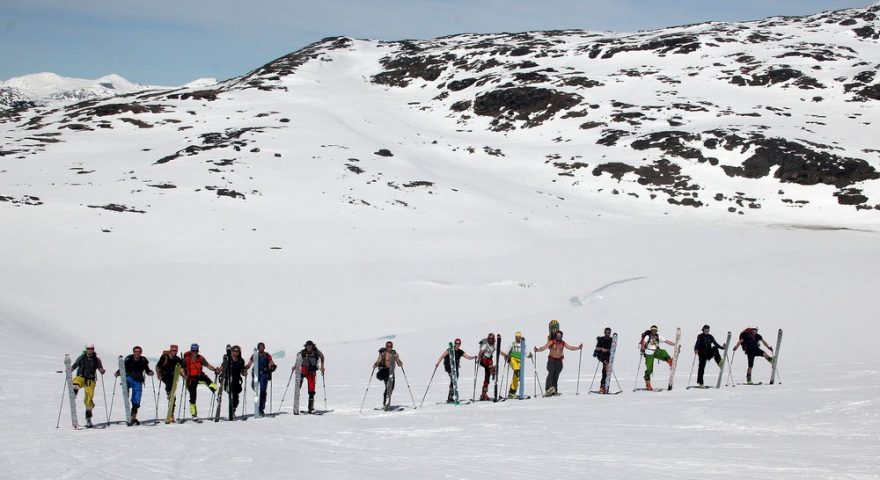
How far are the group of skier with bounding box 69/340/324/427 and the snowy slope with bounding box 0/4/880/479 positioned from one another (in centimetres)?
101

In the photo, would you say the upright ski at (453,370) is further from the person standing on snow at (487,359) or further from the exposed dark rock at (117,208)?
the exposed dark rock at (117,208)

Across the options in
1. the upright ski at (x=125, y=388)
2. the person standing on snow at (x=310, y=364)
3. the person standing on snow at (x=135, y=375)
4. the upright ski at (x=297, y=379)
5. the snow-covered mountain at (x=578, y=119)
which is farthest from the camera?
the snow-covered mountain at (x=578, y=119)

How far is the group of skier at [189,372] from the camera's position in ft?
53.5

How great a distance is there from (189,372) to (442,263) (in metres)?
24.6

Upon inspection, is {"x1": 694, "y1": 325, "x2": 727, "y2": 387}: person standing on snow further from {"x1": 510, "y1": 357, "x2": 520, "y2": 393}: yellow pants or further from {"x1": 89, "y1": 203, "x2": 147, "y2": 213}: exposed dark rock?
{"x1": 89, "y1": 203, "x2": 147, "y2": 213}: exposed dark rock

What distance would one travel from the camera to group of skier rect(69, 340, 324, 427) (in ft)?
53.5

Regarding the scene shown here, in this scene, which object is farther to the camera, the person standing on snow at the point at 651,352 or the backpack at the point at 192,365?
the person standing on snow at the point at 651,352

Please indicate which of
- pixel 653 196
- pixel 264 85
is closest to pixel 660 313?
pixel 653 196

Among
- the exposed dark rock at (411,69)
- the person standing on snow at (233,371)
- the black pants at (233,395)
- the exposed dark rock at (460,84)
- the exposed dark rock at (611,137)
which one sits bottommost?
the black pants at (233,395)

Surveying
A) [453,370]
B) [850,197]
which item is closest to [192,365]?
[453,370]

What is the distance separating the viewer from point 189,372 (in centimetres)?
1722

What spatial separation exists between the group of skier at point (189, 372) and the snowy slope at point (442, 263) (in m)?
1.01

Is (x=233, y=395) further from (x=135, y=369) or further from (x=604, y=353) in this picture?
(x=604, y=353)

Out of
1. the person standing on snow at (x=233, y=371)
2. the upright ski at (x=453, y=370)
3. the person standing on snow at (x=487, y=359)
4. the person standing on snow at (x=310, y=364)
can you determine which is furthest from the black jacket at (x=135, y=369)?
the person standing on snow at (x=487, y=359)
